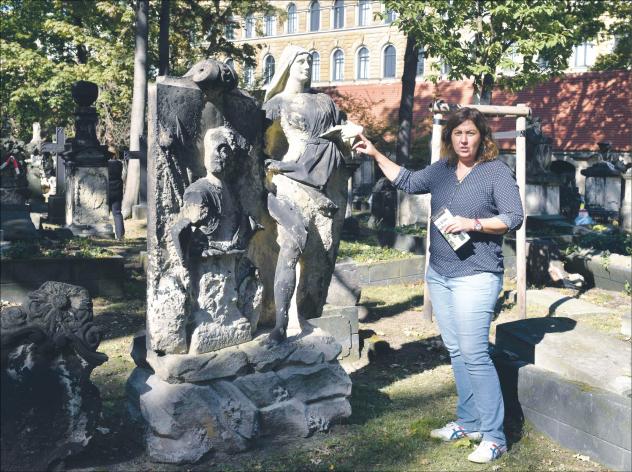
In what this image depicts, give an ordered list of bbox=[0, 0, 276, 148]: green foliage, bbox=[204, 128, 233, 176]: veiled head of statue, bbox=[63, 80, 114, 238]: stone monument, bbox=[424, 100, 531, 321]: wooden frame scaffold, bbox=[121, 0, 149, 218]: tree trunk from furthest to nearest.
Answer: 1. bbox=[0, 0, 276, 148]: green foliage
2. bbox=[121, 0, 149, 218]: tree trunk
3. bbox=[63, 80, 114, 238]: stone monument
4. bbox=[424, 100, 531, 321]: wooden frame scaffold
5. bbox=[204, 128, 233, 176]: veiled head of statue

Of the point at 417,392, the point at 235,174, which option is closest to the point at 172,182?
the point at 235,174

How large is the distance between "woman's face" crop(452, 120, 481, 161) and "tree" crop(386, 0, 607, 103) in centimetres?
1138

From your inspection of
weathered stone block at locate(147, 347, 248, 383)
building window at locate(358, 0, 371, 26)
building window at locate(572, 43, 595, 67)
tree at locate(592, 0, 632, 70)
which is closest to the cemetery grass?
weathered stone block at locate(147, 347, 248, 383)

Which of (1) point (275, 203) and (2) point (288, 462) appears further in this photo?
(1) point (275, 203)

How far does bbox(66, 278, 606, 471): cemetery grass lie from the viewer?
4.09 meters

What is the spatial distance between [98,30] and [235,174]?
24502mm

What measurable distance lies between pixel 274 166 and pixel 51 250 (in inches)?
203

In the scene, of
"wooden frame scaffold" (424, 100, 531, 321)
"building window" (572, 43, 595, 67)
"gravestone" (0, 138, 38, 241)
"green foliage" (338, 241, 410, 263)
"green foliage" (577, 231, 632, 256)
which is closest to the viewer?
"wooden frame scaffold" (424, 100, 531, 321)

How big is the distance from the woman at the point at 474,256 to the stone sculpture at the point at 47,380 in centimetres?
208

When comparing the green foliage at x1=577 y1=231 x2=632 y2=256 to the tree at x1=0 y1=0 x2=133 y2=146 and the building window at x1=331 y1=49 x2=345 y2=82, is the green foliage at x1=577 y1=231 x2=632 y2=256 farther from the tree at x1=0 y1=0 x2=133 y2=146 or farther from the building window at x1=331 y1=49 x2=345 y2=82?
the building window at x1=331 y1=49 x2=345 y2=82

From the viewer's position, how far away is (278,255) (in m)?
5.22

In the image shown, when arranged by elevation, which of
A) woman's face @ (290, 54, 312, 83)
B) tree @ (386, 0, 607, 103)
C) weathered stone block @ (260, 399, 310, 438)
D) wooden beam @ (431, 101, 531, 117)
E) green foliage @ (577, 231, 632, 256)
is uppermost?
tree @ (386, 0, 607, 103)

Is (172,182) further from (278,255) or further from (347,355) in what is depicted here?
(347,355)

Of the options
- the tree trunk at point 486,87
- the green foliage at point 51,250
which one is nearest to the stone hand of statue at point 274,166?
the green foliage at point 51,250
